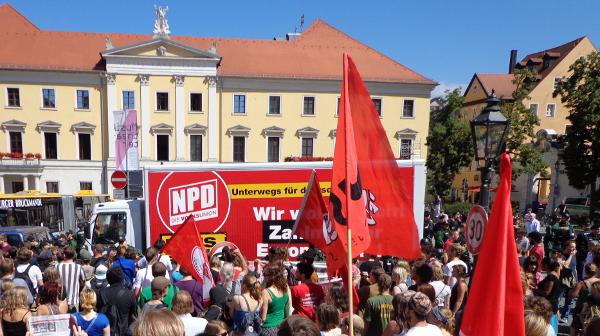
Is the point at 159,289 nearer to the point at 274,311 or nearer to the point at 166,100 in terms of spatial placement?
the point at 274,311

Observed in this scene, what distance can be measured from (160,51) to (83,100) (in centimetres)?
741

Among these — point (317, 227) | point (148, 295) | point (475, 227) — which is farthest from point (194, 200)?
point (475, 227)

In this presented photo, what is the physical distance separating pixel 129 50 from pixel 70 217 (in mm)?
15969

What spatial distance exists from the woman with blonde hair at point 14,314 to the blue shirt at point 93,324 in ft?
1.47

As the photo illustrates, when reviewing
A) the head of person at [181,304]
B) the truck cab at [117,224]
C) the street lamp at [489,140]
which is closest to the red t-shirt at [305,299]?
the head of person at [181,304]

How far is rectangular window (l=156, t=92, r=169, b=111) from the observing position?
110 feet

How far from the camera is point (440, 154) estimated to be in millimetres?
33156

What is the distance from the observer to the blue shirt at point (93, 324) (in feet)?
13.3

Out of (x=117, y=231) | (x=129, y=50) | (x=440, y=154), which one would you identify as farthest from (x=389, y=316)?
(x=129, y=50)

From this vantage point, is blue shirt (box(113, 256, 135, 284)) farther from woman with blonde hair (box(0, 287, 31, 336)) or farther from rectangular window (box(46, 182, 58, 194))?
rectangular window (box(46, 182, 58, 194))

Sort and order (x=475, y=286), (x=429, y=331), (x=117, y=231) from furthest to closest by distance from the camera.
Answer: (x=117, y=231), (x=429, y=331), (x=475, y=286)

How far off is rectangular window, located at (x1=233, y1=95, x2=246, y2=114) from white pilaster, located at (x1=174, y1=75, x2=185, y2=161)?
422 centimetres

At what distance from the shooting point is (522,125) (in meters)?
26.7

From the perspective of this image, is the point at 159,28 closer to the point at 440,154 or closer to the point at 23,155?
the point at 23,155
